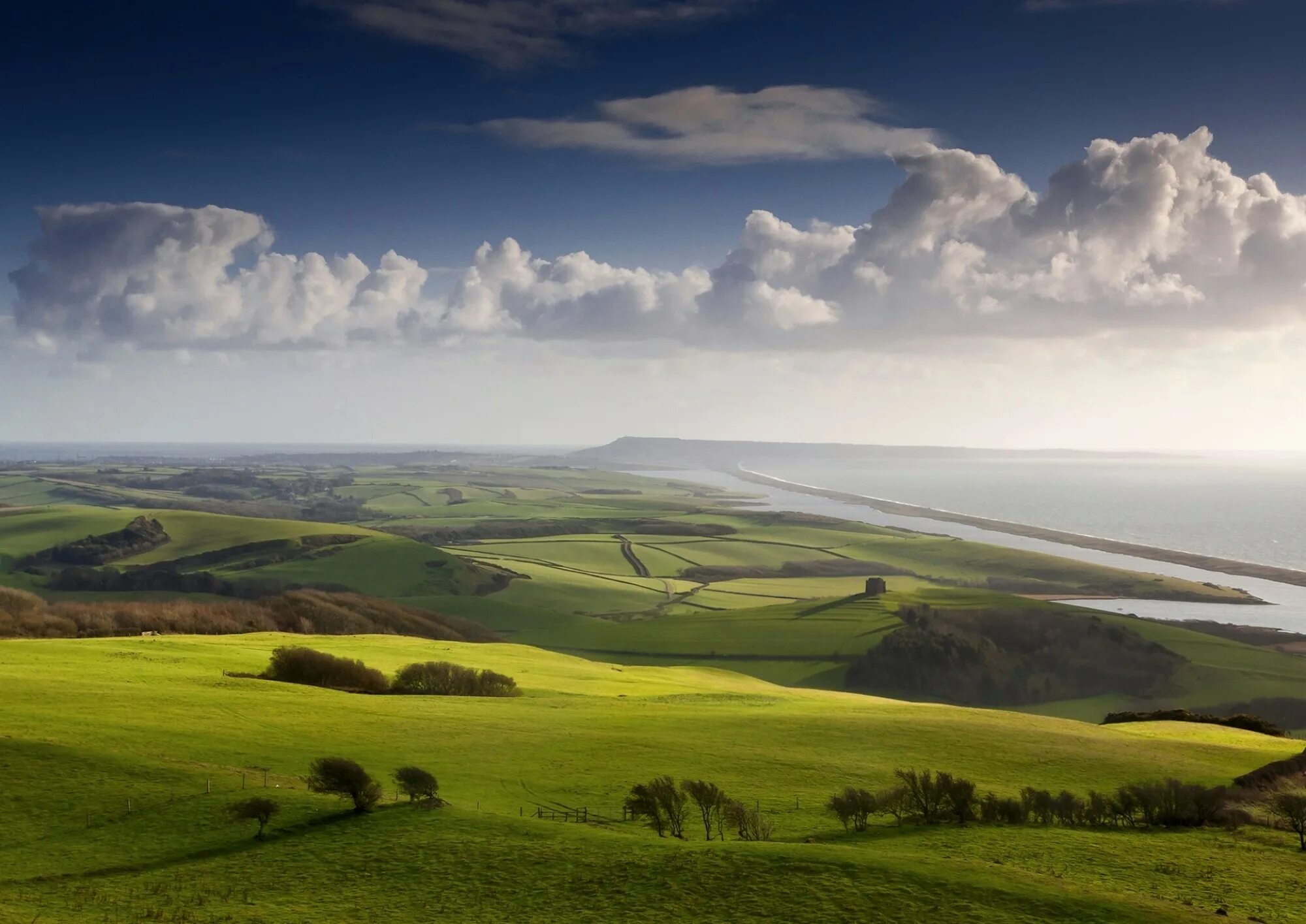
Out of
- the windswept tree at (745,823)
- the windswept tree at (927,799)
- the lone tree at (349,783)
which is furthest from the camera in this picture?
the windswept tree at (927,799)

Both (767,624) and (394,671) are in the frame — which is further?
(767,624)

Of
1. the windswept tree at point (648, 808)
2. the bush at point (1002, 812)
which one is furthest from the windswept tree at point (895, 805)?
the windswept tree at point (648, 808)

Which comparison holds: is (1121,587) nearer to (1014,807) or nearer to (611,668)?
(611,668)

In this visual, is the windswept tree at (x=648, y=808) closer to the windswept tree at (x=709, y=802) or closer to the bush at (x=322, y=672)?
the windswept tree at (x=709, y=802)

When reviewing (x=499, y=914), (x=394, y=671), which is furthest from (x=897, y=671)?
(x=499, y=914)

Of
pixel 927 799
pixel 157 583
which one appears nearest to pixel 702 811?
pixel 927 799

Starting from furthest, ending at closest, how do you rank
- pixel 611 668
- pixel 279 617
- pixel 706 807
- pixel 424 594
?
pixel 424 594 → pixel 279 617 → pixel 611 668 → pixel 706 807

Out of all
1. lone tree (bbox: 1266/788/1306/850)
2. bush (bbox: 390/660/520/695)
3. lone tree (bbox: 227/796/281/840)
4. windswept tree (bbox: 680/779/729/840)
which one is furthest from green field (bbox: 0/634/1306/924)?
bush (bbox: 390/660/520/695)
